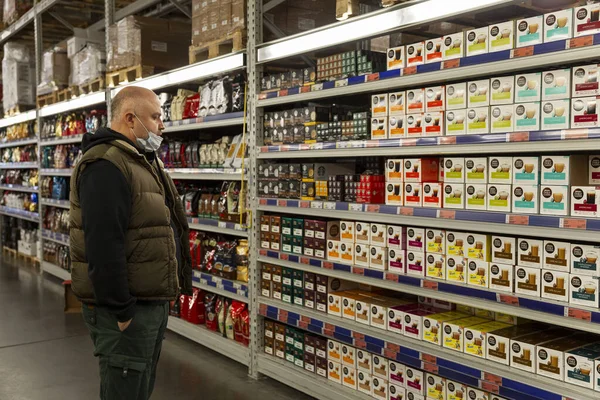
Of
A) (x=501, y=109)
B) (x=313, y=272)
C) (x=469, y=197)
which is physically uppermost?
(x=501, y=109)

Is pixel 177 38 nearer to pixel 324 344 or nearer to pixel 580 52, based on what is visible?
pixel 324 344

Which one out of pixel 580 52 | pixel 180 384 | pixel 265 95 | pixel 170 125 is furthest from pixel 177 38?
pixel 580 52

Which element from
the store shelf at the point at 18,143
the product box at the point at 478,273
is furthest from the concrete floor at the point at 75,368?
the store shelf at the point at 18,143

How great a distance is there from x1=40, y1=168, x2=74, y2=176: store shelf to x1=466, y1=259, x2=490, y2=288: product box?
6.60m

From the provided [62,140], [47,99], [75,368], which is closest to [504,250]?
[75,368]

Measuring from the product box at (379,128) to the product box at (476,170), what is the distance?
605mm

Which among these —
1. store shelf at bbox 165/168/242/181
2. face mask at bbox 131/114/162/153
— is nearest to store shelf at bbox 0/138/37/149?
store shelf at bbox 165/168/242/181

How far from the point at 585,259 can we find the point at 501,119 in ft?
2.59

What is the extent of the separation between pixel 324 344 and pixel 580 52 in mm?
2553

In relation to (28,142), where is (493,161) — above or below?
below

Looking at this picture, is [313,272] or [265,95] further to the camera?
[265,95]

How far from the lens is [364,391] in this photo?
3910 millimetres

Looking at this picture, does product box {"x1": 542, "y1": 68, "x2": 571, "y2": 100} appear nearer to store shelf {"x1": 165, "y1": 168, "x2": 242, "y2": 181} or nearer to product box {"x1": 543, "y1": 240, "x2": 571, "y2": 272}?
product box {"x1": 543, "y1": 240, "x2": 571, "y2": 272}

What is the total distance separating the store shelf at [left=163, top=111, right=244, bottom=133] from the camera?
4895 millimetres
